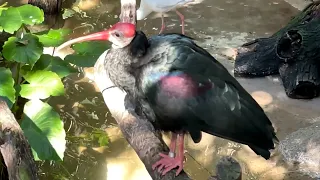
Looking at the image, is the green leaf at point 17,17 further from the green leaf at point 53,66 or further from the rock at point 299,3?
the rock at point 299,3

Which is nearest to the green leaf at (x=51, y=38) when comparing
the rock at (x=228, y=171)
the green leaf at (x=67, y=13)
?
the rock at (x=228, y=171)

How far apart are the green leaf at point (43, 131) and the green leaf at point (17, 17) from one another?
46 centimetres

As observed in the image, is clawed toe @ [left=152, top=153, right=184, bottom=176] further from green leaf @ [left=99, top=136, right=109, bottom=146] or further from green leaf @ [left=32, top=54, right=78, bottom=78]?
Result: green leaf @ [left=99, top=136, right=109, bottom=146]

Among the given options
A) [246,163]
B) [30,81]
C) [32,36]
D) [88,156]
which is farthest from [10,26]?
[246,163]

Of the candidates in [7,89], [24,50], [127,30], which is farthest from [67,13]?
[127,30]

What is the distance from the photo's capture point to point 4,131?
1818mm

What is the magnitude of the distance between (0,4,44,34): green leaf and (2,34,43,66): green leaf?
0.29 ft

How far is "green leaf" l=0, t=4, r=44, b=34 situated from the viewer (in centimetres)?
290

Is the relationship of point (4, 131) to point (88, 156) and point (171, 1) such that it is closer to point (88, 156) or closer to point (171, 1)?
point (88, 156)

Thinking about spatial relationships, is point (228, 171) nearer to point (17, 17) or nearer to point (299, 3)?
point (17, 17)

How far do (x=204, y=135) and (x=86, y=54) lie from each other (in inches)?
35.6

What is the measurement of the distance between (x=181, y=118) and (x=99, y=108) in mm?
1762

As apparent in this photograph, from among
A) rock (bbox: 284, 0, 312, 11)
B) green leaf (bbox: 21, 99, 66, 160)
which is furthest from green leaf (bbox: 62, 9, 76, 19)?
green leaf (bbox: 21, 99, 66, 160)

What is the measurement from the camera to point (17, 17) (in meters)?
2.97
